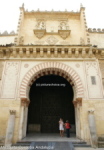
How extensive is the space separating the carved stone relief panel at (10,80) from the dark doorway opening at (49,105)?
7.93 feet

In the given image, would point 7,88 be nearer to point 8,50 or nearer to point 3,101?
point 3,101

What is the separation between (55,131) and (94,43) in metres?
6.46

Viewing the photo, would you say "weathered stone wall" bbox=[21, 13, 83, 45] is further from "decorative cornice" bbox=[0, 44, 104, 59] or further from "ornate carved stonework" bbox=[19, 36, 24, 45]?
"decorative cornice" bbox=[0, 44, 104, 59]

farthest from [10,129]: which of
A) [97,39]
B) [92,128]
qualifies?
[97,39]

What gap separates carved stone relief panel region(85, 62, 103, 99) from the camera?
6566mm

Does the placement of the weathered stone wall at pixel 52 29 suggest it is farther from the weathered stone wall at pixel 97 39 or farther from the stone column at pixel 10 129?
the stone column at pixel 10 129

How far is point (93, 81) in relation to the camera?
6863mm

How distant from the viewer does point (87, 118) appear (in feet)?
19.8

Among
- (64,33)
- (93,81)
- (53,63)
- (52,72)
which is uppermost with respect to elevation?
(64,33)

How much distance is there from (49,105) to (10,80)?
11.7 feet

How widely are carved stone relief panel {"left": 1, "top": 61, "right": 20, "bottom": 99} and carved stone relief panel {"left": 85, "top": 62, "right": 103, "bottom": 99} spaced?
3994 millimetres

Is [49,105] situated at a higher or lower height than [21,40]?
lower

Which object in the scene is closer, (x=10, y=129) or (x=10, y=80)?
(x=10, y=129)

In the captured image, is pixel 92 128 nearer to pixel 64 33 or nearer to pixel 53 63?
pixel 53 63
